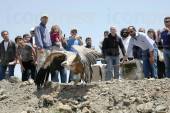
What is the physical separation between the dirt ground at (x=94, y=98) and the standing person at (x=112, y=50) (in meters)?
1.55

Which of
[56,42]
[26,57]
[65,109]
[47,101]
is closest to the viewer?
[65,109]

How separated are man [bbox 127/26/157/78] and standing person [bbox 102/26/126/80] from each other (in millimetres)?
503

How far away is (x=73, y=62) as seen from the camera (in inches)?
609

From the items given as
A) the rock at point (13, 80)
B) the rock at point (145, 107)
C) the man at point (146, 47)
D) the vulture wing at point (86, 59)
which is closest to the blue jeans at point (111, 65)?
the vulture wing at point (86, 59)

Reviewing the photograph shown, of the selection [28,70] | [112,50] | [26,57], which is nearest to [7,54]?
[26,57]

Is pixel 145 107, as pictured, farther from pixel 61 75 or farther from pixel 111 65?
pixel 61 75

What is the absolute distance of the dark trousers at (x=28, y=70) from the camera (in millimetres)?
17359

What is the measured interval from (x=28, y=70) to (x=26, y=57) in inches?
18.3

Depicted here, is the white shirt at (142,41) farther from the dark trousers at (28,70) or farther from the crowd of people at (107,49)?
the dark trousers at (28,70)

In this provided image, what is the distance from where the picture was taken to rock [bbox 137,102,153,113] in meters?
12.5

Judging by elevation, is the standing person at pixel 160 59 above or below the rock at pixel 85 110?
above

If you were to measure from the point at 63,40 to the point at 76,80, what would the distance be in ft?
7.29

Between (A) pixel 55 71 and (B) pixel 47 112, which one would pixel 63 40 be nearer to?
(A) pixel 55 71

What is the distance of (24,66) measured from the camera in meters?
17.4
